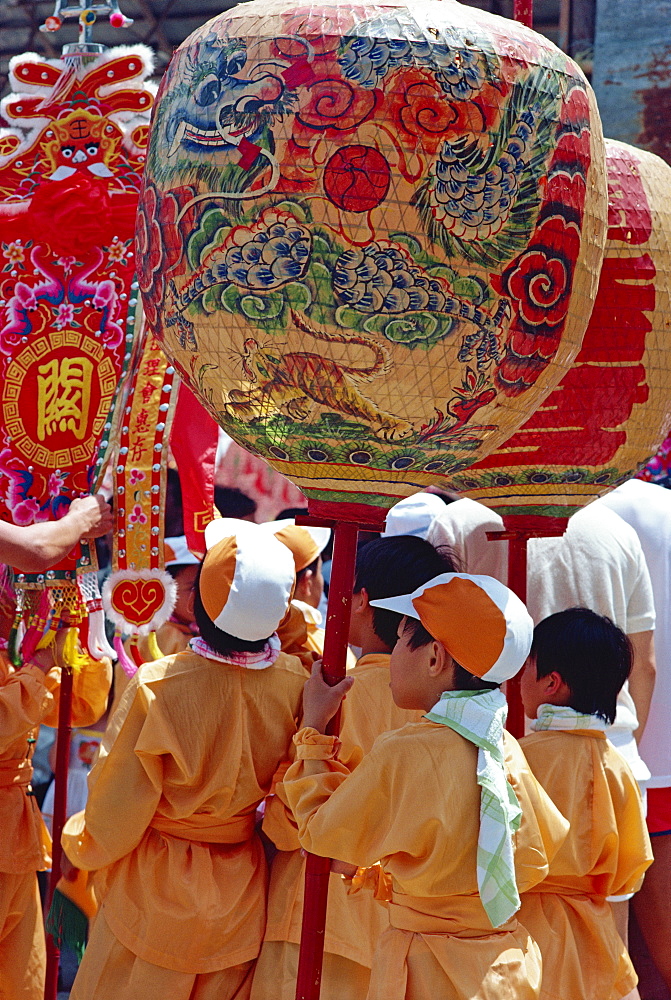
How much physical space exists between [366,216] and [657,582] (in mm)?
2033

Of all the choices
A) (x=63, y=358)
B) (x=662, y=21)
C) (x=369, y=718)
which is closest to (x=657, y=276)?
(x=369, y=718)

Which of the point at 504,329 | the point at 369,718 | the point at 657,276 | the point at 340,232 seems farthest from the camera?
the point at 369,718

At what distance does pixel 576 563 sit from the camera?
8.86ft

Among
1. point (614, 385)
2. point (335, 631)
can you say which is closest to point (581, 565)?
point (614, 385)

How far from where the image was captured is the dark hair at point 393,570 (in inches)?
89.4

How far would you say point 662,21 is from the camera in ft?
18.3

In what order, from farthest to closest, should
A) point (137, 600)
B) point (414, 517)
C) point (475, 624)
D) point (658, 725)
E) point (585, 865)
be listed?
point (658, 725), point (414, 517), point (137, 600), point (585, 865), point (475, 624)

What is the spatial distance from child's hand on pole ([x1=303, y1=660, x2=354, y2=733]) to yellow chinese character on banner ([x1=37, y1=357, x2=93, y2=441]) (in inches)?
42.1

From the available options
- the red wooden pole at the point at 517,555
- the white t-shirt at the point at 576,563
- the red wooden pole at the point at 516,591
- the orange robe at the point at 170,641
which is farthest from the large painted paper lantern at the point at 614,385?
the orange robe at the point at 170,641

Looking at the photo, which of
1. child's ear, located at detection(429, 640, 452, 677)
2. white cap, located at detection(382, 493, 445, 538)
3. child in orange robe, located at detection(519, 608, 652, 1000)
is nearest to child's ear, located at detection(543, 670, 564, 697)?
child in orange robe, located at detection(519, 608, 652, 1000)

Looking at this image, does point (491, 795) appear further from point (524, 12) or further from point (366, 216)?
point (524, 12)

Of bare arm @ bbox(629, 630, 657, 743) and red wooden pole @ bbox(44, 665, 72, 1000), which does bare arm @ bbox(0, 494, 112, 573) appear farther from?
bare arm @ bbox(629, 630, 657, 743)

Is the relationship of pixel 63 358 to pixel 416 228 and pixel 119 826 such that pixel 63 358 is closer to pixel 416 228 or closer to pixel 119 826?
pixel 119 826

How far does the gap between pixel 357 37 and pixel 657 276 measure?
76 centimetres
